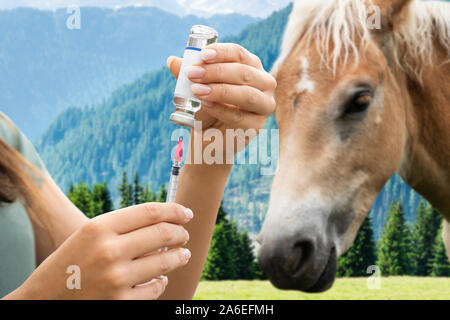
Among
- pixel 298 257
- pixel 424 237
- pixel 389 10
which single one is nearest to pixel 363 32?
pixel 389 10

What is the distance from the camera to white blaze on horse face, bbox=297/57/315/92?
3.40 ft

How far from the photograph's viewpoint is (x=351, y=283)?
4676 millimetres

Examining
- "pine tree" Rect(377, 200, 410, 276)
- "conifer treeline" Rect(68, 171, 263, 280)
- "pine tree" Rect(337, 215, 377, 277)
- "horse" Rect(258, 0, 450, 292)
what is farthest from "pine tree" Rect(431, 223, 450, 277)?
"horse" Rect(258, 0, 450, 292)

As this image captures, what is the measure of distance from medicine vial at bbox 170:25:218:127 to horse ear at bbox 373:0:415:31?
740 mm

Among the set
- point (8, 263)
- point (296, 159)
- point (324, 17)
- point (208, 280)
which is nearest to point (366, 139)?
point (296, 159)

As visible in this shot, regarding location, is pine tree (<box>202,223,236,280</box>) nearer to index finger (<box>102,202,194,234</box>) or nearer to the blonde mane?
the blonde mane

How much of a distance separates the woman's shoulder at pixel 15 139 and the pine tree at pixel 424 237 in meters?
4.84

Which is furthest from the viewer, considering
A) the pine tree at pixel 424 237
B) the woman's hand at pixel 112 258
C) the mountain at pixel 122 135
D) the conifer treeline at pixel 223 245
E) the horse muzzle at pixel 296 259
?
the mountain at pixel 122 135

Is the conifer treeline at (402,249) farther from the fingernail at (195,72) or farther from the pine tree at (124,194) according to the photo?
the fingernail at (195,72)

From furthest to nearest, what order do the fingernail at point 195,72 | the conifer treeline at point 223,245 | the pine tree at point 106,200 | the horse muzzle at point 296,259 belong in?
1. the pine tree at point 106,200
2. the conifer treeline at point 223,245
3. the horse muzzle at point 296,259
4. the fingernail at point 195,72

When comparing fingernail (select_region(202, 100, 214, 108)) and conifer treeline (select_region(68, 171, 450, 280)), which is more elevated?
fingernail (select_region(202, 100, 214, 108))

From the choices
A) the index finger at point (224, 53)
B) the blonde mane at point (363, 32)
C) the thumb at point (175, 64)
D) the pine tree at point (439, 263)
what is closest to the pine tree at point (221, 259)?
the pine tree at point (439, 263)

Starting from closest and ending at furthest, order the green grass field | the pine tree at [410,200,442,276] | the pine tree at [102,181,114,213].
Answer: the green grass field → the pine tree at [410,200,442,276] → the pine tree at [102,181,114,213]

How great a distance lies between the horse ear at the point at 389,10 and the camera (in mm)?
1058
